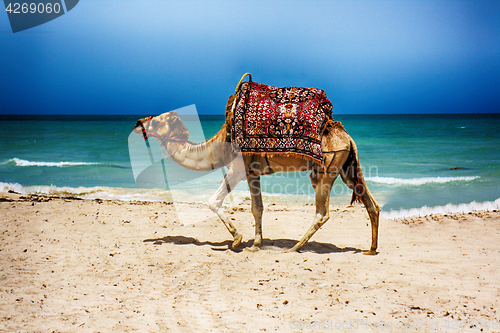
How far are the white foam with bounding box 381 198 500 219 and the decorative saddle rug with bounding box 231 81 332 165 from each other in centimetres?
398

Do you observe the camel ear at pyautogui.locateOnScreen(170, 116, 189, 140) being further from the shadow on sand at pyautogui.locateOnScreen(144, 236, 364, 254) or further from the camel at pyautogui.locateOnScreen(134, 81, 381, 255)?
the shadow on sand at pyautogui.locateOnScreen(144, 236, 364, 254)

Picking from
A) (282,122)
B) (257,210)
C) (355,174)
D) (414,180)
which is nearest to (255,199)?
(257,210)

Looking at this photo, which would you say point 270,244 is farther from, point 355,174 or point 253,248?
point 355,174

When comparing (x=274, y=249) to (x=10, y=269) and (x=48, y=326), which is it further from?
(x=10, y=269)

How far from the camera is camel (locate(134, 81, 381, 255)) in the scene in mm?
5148

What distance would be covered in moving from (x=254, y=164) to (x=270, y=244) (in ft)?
4.76

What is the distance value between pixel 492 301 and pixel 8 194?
10199 millimetres

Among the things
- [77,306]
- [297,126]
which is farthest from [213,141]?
[77,306]

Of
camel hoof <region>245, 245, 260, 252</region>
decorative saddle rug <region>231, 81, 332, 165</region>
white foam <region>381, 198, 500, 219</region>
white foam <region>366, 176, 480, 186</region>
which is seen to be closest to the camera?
decorative saddle rug <region>231, 81, 332, 165</region>

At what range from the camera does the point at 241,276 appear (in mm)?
4430

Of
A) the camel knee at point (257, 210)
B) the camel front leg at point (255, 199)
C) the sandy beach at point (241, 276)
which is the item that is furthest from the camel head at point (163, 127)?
the sandy beach at point (241, 276)

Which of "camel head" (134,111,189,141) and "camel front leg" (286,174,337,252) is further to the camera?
"camel head" (134,111,189,141)

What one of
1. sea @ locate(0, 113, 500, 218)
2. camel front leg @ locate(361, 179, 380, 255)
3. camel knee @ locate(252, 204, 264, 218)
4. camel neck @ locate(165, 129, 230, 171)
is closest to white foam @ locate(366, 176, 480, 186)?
sea @ locate(0, 113, 500, 218)

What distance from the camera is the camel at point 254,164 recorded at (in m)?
5.15
